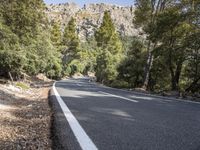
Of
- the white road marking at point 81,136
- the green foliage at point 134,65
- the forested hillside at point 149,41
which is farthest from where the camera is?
the green foliage at point 134,65

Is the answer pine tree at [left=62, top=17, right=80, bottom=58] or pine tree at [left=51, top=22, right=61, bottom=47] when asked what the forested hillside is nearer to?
pine tree at [left=51, top=22, right=61, bottom=47]

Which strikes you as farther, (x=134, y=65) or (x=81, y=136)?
(x=134, y=65)

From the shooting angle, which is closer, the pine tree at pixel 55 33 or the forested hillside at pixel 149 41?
the forested hillside at pixel 149 41

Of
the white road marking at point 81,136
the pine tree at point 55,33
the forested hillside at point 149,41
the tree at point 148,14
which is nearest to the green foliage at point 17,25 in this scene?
the forested hillside at point 149,41

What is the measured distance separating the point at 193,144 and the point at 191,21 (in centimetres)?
1832

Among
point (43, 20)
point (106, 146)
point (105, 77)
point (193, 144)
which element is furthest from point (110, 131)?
point (105, 77)

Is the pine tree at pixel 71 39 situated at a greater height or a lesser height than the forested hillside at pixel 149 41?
greater

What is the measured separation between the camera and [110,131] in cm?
485

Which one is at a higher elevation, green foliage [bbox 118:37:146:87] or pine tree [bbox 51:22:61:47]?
pine tree [bbox 51:22:61:47]

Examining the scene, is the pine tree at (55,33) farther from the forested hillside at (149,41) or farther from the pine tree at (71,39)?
the forested hillside at (149,41)

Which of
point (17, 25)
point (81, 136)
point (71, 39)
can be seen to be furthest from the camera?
point (71, 39)

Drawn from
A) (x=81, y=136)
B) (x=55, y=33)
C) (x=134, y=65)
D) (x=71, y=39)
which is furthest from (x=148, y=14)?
(x=71, y=39)

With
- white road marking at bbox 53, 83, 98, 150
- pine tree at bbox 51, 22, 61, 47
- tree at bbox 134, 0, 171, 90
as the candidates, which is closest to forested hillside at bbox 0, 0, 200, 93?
tree at bbox 134, 0, 171, 90

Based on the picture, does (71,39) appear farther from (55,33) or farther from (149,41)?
(149,41)
